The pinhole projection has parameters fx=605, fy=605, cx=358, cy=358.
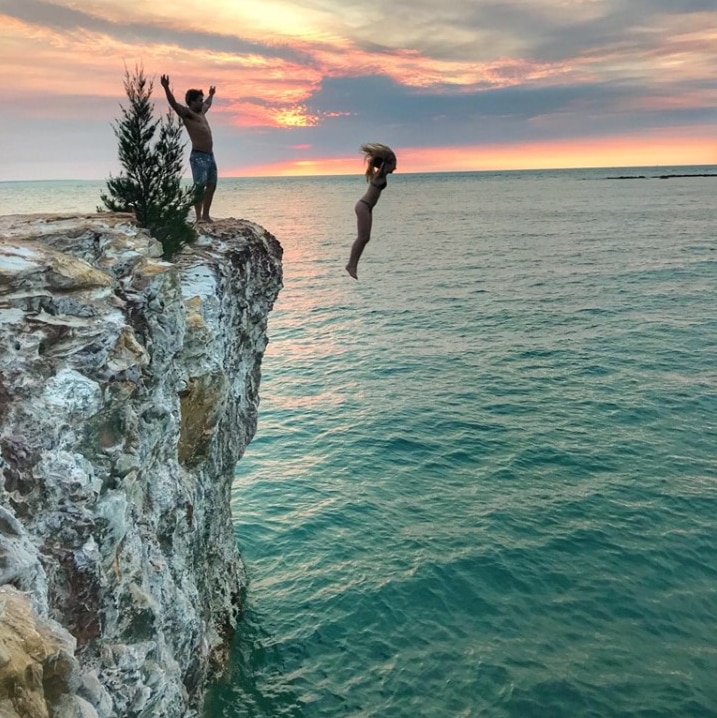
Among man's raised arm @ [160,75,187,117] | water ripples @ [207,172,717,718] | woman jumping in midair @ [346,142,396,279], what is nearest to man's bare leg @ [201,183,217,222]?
man's raised arm @ [160,75,187,117]

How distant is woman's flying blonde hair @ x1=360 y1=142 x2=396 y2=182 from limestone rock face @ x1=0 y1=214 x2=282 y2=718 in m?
4.43

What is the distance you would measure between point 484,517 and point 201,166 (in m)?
15.6

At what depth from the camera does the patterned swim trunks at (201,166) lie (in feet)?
57.9

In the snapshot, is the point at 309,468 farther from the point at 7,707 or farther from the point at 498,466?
the point at 7,707

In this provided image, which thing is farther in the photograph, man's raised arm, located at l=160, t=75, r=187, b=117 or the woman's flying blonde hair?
man's raised arm, located at l=160, t=75, r=187, b=117

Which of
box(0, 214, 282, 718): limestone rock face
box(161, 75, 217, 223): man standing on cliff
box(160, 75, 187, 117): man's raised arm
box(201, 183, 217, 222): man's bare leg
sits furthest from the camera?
box(201, 183, 217, 222): man's bare leg

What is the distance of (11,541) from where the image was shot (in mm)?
6797

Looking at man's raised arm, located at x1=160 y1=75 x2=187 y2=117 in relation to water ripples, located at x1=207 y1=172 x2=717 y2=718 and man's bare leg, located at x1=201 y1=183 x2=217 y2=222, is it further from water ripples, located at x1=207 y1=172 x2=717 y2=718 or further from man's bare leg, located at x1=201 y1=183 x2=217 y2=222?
water ripples, located at x1=207 y1=172 x2=717 y2=718

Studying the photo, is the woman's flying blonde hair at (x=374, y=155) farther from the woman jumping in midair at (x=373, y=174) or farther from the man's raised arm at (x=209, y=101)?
the man's raised arm at (x=209, y=101)

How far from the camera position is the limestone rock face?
6.88 m

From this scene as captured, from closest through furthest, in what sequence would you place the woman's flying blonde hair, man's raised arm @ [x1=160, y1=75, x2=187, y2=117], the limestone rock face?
the limestone rock face, the woman's flying blonde hair, man's raised arm @ [x1=160, y1=75, x2=187, y2=117]

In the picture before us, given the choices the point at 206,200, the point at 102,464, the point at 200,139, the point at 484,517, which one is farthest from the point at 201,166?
the point at 484,517

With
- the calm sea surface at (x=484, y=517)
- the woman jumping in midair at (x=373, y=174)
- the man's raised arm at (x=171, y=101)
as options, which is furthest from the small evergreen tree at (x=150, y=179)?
the calm sea surface at (x=484, y=517)

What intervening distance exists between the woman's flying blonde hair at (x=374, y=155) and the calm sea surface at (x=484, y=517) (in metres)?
12.8
